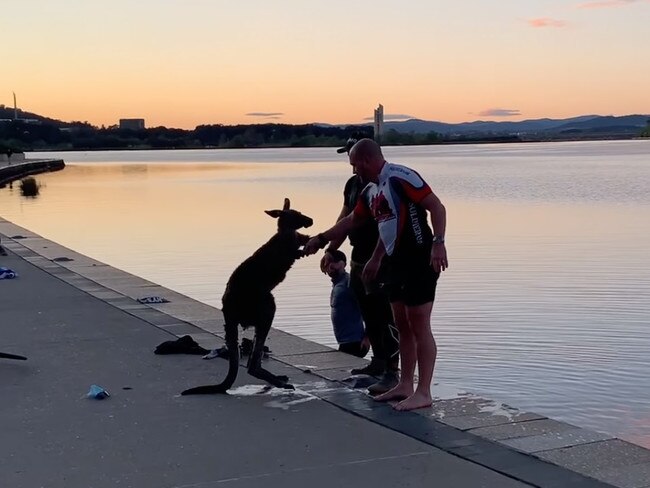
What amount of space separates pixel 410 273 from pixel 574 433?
1.48 metres

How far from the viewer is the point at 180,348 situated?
893 cm

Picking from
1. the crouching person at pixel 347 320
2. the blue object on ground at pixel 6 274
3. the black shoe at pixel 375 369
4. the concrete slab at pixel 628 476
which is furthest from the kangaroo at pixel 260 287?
the blue object on ground at pixel 6 274

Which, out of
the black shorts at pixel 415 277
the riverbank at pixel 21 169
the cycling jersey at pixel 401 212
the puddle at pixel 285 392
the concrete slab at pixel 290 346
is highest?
the cycling jersey at pixel 401 212

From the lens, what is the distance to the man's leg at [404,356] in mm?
7207

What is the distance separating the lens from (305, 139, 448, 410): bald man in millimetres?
6902

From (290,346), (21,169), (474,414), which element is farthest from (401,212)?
(21,169)

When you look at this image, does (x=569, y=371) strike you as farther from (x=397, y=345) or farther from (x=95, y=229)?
(x=95, y=229)

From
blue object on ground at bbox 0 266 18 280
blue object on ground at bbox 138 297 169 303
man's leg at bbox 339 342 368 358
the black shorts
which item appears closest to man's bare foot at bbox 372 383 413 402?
the black shorts

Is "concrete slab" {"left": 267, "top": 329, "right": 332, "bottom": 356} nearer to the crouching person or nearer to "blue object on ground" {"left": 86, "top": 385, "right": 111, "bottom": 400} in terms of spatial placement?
the crouching person

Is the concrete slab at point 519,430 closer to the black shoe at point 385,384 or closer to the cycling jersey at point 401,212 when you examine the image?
the black shoe at point 385,384

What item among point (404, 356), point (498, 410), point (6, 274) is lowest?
point (6, 274)

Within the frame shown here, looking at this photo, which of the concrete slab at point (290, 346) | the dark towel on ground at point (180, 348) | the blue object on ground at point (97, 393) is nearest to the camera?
the blue object on ground at point (97, 393)

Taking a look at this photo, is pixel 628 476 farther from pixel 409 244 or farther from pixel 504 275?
pixel 504 275

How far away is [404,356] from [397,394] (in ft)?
0.98
